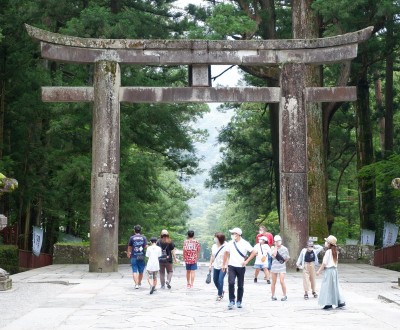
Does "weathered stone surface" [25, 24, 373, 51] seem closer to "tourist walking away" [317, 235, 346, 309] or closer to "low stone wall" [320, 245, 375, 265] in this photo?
"low stone wall" [320, 245, 375, 265]

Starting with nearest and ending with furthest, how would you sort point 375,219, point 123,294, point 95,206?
point 123,294, point 95,206, point 375,219

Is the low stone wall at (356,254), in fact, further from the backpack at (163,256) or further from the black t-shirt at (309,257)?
the black t-shirt at (309,257)

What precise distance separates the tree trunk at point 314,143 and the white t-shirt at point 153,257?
9971mm

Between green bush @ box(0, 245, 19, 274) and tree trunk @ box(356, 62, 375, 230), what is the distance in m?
16.2

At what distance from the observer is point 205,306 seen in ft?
45.0

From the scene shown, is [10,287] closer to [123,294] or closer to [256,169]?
[123,294]

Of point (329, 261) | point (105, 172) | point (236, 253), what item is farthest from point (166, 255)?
point (105, 172)

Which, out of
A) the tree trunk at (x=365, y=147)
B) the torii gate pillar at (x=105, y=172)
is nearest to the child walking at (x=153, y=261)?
the torii gate pillar at (x=105, y=172)

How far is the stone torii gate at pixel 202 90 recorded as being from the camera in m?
22.0

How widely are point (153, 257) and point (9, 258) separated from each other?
8823 mm

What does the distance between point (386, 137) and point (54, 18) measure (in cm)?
1566

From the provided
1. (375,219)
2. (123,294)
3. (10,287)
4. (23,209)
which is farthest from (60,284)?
(375,219)

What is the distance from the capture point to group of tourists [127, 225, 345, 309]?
13.4 metres

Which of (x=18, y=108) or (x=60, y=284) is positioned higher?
(x=18, y=108)
